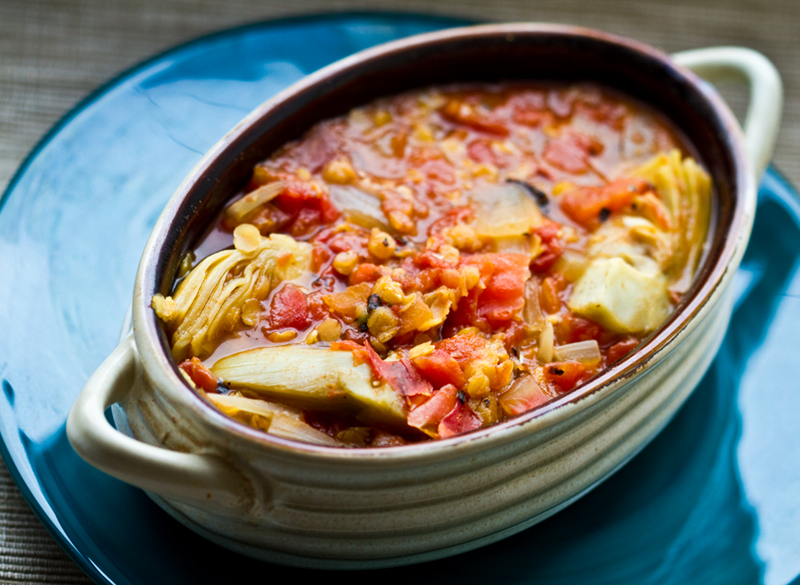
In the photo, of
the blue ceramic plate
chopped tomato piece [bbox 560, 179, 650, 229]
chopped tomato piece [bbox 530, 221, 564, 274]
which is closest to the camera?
the blue ceramic plate

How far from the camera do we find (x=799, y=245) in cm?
276

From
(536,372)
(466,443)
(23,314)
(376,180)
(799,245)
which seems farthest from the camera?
(799,245)

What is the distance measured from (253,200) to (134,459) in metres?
0.95

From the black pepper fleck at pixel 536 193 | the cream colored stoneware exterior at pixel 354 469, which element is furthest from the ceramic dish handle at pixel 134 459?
the black pepper fleck at pixel 536 193

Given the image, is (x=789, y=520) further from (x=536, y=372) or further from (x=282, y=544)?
(x=282, y=544)

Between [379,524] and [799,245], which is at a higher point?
[799,245]

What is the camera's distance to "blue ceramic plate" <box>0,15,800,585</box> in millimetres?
1989

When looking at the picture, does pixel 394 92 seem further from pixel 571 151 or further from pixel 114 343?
pixel 114 343

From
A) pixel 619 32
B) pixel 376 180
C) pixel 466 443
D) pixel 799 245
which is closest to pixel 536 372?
pixel 466 443

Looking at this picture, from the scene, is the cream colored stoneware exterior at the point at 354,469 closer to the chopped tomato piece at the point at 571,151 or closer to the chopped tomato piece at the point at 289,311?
the chopped tomato piece at the point at 289,311

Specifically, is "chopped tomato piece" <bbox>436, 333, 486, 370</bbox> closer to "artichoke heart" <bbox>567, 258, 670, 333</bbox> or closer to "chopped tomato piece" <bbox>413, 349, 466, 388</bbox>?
"chopped tomato piece" <bbox>413, 349, 466, 388</bbox>

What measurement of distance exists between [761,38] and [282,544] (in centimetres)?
373

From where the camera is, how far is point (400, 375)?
6.23 feet

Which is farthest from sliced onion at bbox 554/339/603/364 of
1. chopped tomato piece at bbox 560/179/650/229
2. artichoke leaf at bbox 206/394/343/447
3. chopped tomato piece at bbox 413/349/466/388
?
artichoke leaf at bbox 206/394/343/447
